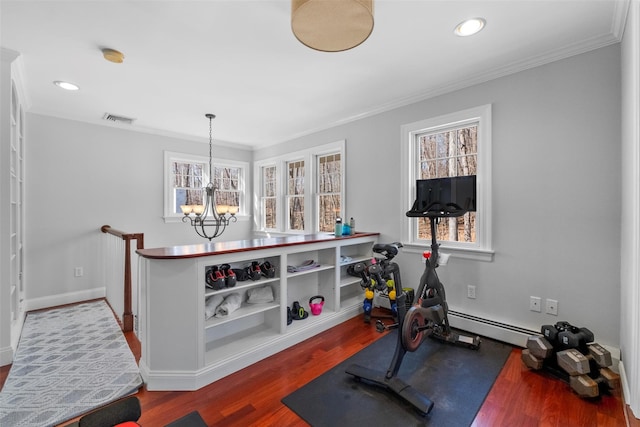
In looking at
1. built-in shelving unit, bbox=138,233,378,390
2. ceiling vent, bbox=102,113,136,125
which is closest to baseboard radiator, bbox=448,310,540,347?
built-in shelving unit, bbox=138,233,378,390

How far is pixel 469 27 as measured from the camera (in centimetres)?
210

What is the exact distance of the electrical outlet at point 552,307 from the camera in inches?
96.0

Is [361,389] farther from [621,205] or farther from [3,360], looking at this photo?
[3,360]

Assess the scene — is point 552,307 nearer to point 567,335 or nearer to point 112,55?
point 567,335

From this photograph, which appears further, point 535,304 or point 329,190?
point 329,190

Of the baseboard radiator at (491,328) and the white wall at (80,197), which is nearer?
the baseboard radiator at (491,328)

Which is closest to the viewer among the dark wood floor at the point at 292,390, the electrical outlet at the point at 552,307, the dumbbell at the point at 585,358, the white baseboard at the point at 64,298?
the dark wood floor at the point at 292,390

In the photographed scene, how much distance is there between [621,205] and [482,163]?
41.1 inches

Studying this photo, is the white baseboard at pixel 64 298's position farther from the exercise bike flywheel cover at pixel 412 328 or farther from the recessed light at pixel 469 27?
the recessed light at pixel 469 27

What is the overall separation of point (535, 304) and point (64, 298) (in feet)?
18.2

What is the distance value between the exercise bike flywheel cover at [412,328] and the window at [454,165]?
1178mm

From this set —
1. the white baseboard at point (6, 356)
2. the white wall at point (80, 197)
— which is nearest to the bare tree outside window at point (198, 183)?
the white wall at point (80, 197)

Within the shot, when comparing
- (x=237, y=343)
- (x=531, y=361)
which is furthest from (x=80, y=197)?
(x=531, y=361)

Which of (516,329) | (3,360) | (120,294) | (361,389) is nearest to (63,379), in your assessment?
(3,360)
